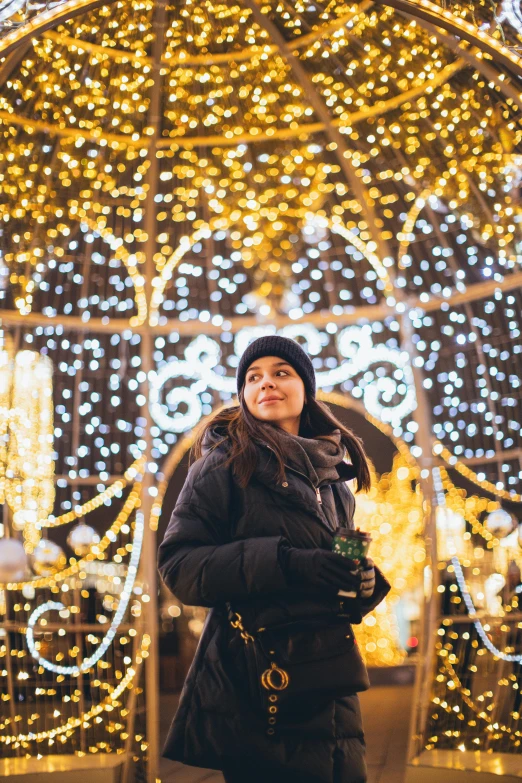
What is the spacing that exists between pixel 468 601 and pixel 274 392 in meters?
2.80

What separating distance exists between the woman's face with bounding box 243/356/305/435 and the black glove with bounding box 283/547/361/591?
0.40 metres

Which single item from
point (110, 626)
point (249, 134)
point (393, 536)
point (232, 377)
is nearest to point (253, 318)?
point (232, 377)

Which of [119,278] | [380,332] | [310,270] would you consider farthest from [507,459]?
[119,278]

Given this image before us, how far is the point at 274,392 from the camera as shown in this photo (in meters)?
2.10

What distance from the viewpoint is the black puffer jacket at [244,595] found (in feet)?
6.00

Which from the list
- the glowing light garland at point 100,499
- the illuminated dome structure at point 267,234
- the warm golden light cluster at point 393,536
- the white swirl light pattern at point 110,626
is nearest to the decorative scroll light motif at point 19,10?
the illuminated dome structure at point 267,234

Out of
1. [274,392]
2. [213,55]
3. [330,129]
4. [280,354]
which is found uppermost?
[213,55]

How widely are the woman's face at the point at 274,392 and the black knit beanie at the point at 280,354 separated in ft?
0.04

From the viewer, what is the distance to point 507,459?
462cm

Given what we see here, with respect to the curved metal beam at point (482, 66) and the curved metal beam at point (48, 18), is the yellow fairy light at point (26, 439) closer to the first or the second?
the curved metal beam at point (48, 18)

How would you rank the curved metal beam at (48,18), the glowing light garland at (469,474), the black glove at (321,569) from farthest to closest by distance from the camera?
the glowing light garland at (469,474) < the curved metal beam at (48,18) < the black glove at (321,569)

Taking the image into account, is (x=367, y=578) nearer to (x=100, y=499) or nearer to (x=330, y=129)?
(x=100, y=499)

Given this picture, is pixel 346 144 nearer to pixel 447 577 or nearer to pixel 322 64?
pixel 322 64

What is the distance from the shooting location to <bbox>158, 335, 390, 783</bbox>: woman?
1825 millimetres
